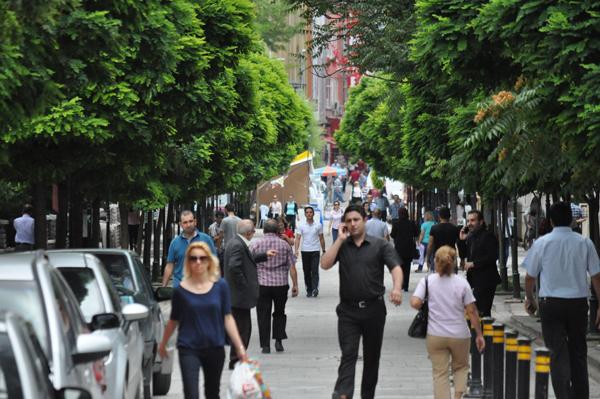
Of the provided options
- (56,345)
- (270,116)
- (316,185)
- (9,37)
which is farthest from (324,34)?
(316,185)

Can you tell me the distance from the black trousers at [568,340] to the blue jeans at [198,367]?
344 cm

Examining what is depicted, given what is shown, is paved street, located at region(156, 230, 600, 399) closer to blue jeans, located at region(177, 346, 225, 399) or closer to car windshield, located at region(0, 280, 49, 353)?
blue jeans, located at region(177, 346, 225, 399)

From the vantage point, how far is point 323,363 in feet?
60.2

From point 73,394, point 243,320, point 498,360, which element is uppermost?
point 73,394

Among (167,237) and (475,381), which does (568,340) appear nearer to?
(475,381)

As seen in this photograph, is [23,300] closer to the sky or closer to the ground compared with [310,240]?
closer to the ground

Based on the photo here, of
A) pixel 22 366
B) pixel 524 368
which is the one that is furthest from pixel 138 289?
pixel 22 366

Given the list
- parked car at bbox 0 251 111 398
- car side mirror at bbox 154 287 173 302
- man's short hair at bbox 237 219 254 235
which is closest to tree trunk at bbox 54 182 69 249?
man's short hair at bbox 237 219 254 235

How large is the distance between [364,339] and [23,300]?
505 centimetres

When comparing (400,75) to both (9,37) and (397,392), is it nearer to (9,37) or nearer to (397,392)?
(397,392)

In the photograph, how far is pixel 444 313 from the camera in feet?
41.2

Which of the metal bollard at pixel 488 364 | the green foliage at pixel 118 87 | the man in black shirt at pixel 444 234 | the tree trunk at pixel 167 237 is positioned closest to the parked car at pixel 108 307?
the green foliage at pixel 118 87

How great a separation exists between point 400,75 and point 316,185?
78.0 metres

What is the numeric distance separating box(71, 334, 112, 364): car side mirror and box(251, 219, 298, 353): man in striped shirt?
1077 cm
